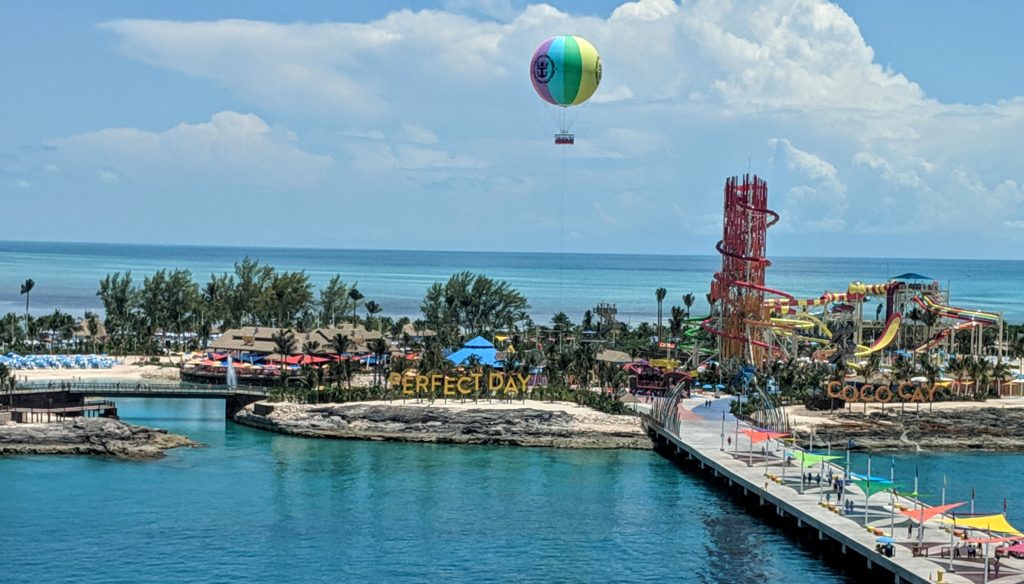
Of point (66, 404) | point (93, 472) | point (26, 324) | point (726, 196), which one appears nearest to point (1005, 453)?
point (726, 196)

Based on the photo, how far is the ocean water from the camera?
52031 mm

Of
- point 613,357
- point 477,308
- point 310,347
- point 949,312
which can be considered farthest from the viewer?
point 477,308

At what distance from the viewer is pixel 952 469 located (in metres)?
76.2

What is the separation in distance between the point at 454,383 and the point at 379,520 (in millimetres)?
28131

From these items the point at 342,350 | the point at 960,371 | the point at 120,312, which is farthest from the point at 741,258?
the point at 120,312

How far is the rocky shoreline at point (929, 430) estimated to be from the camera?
84188 mm

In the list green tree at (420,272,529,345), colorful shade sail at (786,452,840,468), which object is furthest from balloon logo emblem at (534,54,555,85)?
green tree at (420,272,529,345)

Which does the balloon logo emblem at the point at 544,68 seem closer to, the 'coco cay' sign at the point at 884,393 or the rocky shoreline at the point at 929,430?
the rocky shoreline at the point at 929,430

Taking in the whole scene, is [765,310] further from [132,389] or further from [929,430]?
[132,389]

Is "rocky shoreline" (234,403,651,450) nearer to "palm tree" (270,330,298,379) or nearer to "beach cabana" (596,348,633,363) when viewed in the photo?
"palm tree" (270,330,298,379)

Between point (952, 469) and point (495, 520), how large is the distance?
99.8 ft

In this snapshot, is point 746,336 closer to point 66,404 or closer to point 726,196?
point 726,196

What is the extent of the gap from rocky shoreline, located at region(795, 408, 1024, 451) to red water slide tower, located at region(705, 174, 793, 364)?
60.6ft

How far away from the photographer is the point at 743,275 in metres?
107
